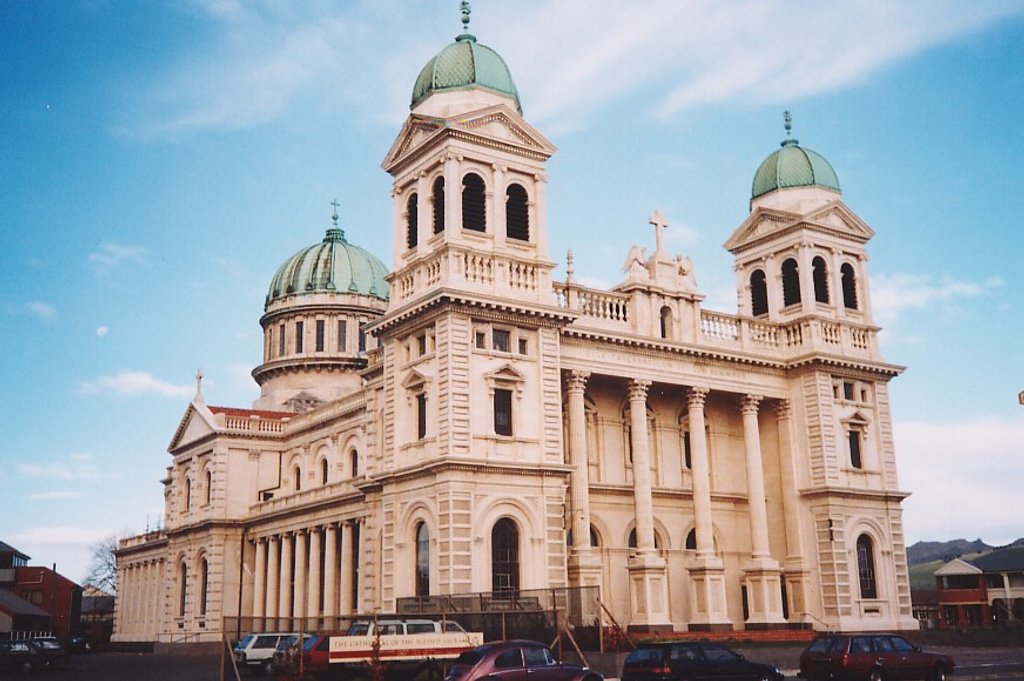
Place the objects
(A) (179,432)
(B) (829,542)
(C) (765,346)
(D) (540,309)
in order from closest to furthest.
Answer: (D) (540,309)
(B) (829,542)
(C) (765,346)
(A) (179,432)

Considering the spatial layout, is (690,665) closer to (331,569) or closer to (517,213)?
(517,213)

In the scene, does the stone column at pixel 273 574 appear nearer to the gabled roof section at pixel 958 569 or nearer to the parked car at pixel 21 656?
the parked car at pixel 21 656

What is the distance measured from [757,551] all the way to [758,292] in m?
14.9

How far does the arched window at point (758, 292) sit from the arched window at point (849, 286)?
4.02 m

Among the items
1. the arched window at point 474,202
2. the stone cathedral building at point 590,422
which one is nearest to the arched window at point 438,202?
the stone cathedral building at point 590,422

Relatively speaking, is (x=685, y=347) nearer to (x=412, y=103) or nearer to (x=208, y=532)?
(x=412, y=103)

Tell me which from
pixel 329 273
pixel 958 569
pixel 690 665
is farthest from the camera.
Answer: pixel 958 569

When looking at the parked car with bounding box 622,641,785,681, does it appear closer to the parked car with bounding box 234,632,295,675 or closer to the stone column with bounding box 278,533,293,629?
the parked car with bounding box 234,632,295,675

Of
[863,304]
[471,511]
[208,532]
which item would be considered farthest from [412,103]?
[208,532]

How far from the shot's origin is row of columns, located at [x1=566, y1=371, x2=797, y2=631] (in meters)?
47.0

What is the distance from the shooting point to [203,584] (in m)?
72.8

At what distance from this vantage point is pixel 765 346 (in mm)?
55938

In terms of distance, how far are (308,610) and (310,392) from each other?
77.5 feet

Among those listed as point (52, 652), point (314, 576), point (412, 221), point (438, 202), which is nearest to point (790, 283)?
point (438, 202)
